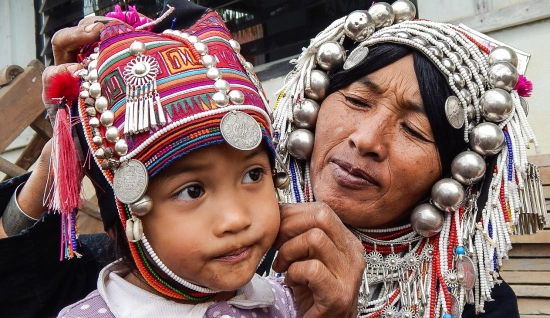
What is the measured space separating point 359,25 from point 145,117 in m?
1.21

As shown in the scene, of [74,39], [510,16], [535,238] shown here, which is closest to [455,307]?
[535,238]

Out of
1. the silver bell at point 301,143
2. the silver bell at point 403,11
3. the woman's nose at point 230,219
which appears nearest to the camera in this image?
the woman's nose at point 230,219

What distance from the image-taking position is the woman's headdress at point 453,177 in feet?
6.38

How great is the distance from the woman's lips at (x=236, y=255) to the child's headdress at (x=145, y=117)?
117 mm

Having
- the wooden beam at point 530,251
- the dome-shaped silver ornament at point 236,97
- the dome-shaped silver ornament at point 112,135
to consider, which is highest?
the dome-shaped silver ornament at point 236,97

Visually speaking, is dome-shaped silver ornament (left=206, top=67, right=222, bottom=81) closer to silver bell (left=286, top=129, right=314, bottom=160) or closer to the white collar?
the white collar

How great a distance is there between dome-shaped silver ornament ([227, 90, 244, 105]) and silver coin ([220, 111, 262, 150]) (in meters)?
0.03

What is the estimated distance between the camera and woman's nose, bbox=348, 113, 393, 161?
183cm

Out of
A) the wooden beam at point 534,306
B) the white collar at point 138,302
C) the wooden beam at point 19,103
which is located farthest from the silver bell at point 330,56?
the wooden beam at point 534,306

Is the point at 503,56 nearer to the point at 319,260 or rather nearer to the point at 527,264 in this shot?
the point at 319,260

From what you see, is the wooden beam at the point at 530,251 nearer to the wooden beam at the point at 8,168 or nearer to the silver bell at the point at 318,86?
the silver bell at the point at 318,86

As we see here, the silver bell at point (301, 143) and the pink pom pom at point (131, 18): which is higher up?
the pink pom pom at point (131, 18)

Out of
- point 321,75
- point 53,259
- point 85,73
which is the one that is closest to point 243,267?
point 85,73

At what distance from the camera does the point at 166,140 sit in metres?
1.16
